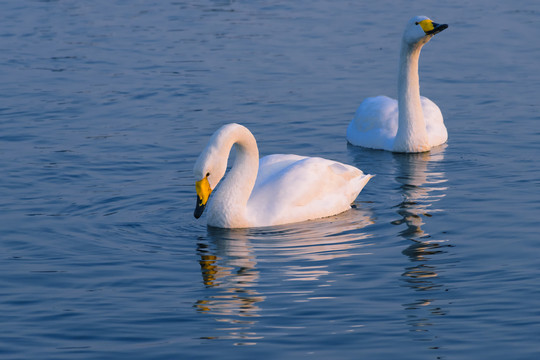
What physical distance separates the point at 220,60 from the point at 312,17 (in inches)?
175

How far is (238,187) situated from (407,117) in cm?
437

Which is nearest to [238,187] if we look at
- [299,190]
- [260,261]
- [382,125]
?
[299,190]

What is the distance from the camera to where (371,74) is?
18859mm

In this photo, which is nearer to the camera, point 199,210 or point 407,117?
point 199,210

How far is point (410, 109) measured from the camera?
14.7 m

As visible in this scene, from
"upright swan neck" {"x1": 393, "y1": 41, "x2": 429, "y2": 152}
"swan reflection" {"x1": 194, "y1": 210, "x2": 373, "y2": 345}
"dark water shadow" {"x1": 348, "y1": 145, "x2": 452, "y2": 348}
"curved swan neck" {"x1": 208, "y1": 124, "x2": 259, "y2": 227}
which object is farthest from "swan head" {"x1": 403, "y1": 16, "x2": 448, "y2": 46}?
"curved swan neck" {"x1": 208, "y1": 124, "x2": 259, "y2": 227}

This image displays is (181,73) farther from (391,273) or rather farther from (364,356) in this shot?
(364,356)

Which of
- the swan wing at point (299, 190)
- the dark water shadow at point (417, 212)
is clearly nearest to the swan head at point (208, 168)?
the swan wing at point (299, 190)

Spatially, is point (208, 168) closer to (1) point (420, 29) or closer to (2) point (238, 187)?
(2) point (238, 187)

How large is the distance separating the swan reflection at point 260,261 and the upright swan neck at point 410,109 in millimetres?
2939

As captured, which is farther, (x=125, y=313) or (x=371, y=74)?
(x=371, y=74)

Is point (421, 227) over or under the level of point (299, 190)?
under

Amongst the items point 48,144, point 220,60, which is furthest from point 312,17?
point 48,144

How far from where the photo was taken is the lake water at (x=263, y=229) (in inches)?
320
